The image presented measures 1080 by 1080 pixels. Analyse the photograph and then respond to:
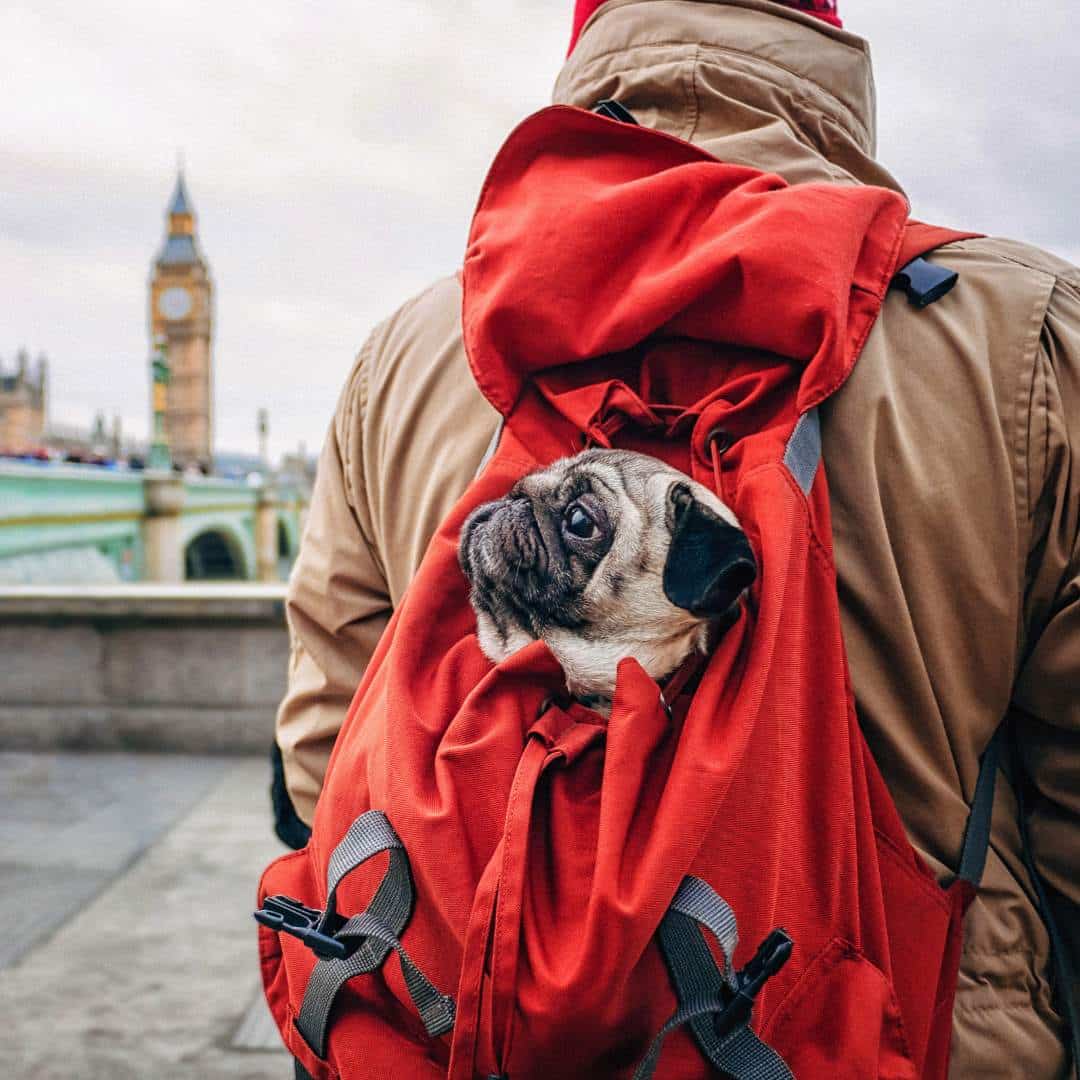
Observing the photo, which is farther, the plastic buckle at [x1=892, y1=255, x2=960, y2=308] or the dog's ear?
the plastic buckle at [x1=892, y1=255, x2=960, y2=308]

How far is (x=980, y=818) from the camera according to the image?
1331mm

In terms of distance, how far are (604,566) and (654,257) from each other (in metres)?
0.45

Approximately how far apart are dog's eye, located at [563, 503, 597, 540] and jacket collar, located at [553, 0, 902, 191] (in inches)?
26.3

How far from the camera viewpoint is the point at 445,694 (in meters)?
1.24

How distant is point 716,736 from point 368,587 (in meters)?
0.95

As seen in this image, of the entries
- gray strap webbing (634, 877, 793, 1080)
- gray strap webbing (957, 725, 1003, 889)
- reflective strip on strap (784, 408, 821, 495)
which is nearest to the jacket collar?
reflective strip on strap (784, 408, 821, 495)

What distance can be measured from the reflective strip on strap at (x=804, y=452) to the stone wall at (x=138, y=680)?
5.07 m

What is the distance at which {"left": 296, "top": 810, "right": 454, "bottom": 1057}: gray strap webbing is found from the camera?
109cm

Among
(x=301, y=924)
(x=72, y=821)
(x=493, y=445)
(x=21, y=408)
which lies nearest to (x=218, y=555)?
(x=21, y=408)

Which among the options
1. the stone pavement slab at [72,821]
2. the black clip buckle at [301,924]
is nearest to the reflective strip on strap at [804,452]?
the black clip buckle at [301,924]

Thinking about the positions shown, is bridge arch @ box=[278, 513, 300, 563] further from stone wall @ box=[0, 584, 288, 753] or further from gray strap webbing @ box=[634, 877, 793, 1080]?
gray strap webbing @ box=[634, 877, 793, 1080]

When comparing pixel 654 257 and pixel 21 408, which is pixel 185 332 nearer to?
pixel 21 408

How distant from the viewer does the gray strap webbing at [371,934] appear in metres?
1.09

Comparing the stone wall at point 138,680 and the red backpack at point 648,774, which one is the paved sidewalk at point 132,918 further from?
the red backpack at point 648,774
